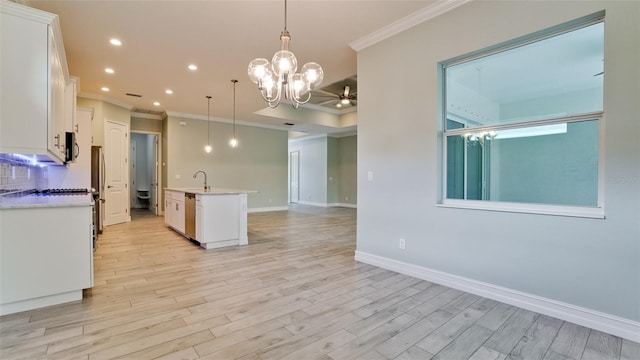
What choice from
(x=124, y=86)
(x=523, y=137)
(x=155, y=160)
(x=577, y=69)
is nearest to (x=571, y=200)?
(x=523, y=137)

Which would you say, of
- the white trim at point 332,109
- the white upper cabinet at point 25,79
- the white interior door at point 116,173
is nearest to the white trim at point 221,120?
the white interior door at point 116,173

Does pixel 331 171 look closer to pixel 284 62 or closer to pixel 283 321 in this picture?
pixel 284 62

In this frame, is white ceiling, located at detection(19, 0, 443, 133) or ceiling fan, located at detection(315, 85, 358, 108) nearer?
white ceiling, located at detection(19, 0, 443, 133)

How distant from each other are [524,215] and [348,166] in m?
8.71

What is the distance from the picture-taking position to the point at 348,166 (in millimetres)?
11156

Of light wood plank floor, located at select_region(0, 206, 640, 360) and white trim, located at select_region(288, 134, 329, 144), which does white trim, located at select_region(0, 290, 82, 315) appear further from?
white trim, located at select_region(288, 134, 329, 144)

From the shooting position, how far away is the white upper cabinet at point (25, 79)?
2.26m

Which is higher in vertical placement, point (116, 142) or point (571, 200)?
point (116, 142)

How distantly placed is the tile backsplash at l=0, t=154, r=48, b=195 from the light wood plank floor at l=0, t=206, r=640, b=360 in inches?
51.3

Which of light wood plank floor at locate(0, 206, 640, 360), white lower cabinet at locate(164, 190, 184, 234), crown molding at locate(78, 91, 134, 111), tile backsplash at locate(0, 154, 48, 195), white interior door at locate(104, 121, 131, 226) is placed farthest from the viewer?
white interior door at locate(104, 121, 131, 226)

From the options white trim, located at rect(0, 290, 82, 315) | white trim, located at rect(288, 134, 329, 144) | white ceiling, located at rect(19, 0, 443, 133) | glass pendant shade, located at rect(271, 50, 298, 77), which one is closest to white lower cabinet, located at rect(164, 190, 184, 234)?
white ceiling, located at rect(19, 0, 443, 133)

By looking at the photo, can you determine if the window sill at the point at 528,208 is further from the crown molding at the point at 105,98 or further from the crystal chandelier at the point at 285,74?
the crown molding at the point at 105,98

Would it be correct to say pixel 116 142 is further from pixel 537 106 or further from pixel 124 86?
pixel 537 106

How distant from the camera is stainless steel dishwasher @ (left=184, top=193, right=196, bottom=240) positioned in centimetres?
478
